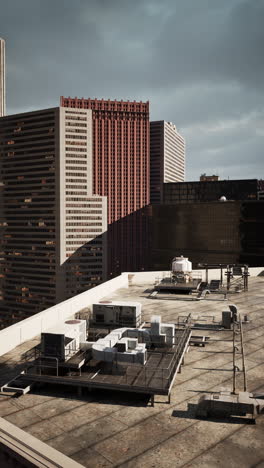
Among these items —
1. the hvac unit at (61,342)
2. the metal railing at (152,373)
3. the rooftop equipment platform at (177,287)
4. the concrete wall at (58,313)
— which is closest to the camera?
the metal railing at (152,373)

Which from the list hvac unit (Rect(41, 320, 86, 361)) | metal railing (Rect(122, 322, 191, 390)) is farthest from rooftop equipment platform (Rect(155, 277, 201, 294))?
hvac unit (Rect(41, 320, 86, 361))

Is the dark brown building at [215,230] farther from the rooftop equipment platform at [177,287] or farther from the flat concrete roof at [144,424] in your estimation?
the flat concrete roof at [144,424]

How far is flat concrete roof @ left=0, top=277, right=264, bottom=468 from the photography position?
15.2 metres

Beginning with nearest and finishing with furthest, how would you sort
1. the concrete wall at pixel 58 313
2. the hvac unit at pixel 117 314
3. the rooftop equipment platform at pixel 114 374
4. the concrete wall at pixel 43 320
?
the rooftop equipment platform at pixel 114 374 < the concrete wall at pixel 43 320 < the concrete wall at pixel 58 313 < the hvac unit at pixel 117 314

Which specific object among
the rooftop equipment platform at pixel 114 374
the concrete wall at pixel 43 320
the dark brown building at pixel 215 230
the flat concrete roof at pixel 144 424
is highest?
the dark brown building at pixel 215 230

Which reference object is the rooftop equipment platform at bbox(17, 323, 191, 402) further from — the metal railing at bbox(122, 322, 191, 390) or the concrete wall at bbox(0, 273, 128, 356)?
the concrete wall at bbox(0, 273, 128, 356)

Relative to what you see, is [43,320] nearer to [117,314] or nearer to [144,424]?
[117,314]

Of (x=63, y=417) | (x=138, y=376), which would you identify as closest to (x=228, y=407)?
(x=138, y=376)

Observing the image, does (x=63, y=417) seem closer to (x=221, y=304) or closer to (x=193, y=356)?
(x=193, y=356)

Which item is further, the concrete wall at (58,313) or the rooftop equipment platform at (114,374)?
the concrete wall at (58,313)

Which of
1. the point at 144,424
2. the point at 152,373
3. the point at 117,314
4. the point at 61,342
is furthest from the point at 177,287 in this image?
the point at 144,424

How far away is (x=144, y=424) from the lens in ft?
57.6

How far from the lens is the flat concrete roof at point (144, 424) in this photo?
1520 centimetres

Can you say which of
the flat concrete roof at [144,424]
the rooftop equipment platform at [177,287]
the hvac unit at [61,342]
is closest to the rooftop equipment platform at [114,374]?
the hvac unit at [61,342]
